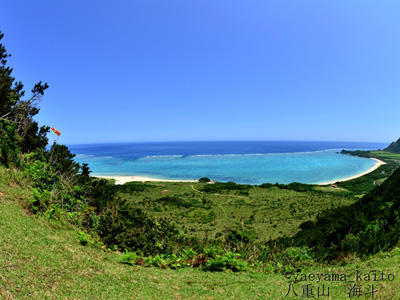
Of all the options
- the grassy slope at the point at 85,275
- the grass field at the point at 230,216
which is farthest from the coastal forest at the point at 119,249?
the grass field at the point at 230,216

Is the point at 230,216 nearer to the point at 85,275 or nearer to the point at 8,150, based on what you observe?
the point at 8,150

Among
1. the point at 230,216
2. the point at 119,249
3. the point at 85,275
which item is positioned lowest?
the point at 230,216

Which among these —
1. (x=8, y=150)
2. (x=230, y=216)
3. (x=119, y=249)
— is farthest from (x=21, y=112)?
(x=230, y=216)

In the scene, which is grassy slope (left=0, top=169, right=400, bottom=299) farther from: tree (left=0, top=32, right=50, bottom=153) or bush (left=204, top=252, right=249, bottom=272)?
tree (left=0, top=32, right=50, bottom=153)

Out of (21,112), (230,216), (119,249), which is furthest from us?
(230,216)

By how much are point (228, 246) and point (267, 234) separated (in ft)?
40.4

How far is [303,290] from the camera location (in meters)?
5.64

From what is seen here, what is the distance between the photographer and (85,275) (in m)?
5.11

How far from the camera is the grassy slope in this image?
4277mm

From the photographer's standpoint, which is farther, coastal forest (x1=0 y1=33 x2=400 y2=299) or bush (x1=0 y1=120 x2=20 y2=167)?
bush (x1=0 y1=120 x2=20 y2=167)

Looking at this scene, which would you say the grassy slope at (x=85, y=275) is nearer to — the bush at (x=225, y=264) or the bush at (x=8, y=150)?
the bush at (x=225, y=264)

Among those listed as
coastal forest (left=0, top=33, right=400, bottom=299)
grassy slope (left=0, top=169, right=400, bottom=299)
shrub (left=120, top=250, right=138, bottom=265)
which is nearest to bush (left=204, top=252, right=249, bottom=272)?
coastal forest (left=0, top=33, right=400, bottom=299)

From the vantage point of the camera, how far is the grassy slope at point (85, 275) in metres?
4.28

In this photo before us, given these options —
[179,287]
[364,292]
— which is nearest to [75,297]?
[179,287]
